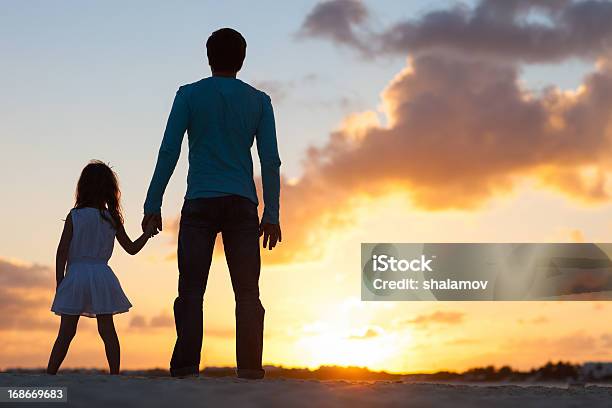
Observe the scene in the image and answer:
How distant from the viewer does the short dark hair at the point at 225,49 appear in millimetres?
9125

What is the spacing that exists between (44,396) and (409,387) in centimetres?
284

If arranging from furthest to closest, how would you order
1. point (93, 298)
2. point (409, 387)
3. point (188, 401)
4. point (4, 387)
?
point (93, 298) < point (409, 387) < point (4, 387) < point (188, 401)

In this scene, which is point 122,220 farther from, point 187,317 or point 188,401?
point 188,401

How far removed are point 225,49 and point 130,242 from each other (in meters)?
2.38

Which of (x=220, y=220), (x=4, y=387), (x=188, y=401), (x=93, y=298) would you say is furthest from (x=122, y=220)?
(x=188, y=401)

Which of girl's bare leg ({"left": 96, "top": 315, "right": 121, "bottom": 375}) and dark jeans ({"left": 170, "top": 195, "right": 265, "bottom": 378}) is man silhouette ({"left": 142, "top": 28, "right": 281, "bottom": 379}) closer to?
dark jeans ({"left": 170, "top": 195, "right": 265, "bottom": 378})

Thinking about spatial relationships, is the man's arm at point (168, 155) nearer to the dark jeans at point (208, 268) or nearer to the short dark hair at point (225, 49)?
the dark jeans at point (208, 268)

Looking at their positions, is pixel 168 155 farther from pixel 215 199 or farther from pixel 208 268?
pixel 208 268

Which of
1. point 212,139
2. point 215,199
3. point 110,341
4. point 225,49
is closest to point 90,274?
point 110,341

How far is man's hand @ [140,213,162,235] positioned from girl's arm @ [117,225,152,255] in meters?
0.72

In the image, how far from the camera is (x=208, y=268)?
9.01 m

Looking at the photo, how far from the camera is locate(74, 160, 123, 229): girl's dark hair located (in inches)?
408

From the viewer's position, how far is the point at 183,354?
29.4ft

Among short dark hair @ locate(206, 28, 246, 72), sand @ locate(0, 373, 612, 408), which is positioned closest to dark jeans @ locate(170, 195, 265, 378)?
sand @ locate(0, 373, 612, 408)
